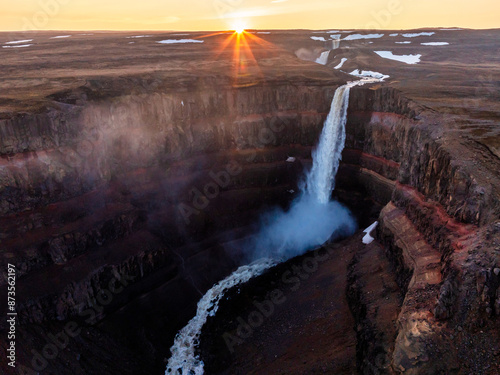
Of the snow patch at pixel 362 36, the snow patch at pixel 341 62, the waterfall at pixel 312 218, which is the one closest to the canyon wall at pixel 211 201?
the waterfall at pixel 312 218

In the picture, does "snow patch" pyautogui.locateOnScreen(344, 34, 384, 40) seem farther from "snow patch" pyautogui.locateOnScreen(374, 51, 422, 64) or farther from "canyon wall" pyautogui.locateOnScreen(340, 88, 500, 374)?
"canyon wall" pyautogui.locateOnScreen(340, 88, 500, 374)

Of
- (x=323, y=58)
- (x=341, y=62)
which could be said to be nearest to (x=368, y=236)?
(x=341, y=62)

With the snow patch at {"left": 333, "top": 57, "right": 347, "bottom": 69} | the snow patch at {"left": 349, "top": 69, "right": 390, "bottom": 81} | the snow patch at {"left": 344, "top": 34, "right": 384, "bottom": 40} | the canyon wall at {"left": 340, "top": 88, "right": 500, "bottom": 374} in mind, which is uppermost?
the snow patch at {"left": 344, "top": 34, "right": 384, "bottom": 40}

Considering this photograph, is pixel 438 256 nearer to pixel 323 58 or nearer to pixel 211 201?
pixel 211 201

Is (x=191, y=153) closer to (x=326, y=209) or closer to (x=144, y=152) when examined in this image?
(x=144, y=152)

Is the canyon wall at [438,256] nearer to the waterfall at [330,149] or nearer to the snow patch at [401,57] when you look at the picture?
the waterfall at [330,149]

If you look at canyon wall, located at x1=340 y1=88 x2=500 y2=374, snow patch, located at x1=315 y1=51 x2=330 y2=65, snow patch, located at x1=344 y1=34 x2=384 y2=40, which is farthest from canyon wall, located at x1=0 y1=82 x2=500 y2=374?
snow patch, located at x1=344 y1=34 x2=384 y2=40

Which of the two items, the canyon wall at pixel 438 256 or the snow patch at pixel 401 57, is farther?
the snow patch at pixel 401 57
